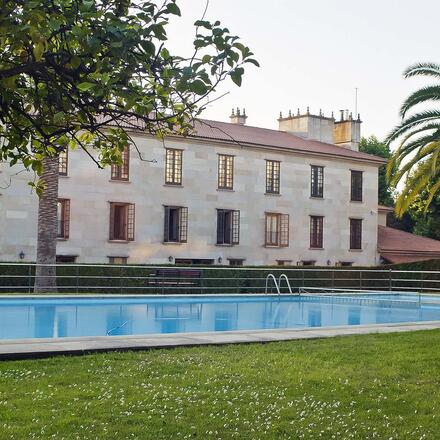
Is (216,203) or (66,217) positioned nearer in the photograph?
(66,217)

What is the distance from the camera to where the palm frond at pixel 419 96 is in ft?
78.8

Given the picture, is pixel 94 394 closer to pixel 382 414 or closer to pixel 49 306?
pixel 382 414

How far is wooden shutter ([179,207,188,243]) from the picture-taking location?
3684 cm

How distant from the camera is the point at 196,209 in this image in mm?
37438

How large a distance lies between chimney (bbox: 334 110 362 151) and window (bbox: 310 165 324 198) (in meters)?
6.49

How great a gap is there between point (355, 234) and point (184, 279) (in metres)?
16.3

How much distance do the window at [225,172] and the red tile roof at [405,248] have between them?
10490 millimetres

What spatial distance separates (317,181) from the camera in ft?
136

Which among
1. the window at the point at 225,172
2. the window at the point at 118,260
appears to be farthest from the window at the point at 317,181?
the window at the point at 118,260

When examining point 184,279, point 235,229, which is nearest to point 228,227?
point 235,229

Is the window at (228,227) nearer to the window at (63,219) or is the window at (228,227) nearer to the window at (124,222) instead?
the window at (124,222)

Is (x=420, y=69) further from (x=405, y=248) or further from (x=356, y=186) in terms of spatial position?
(x=405, y=248)

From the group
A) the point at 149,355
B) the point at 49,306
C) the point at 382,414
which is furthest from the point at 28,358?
the point at 49,306

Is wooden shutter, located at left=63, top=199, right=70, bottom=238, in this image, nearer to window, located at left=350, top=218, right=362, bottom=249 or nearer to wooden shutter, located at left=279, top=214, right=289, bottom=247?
wooden shutter, located at left=279, top=214, right=289, bottom=247
